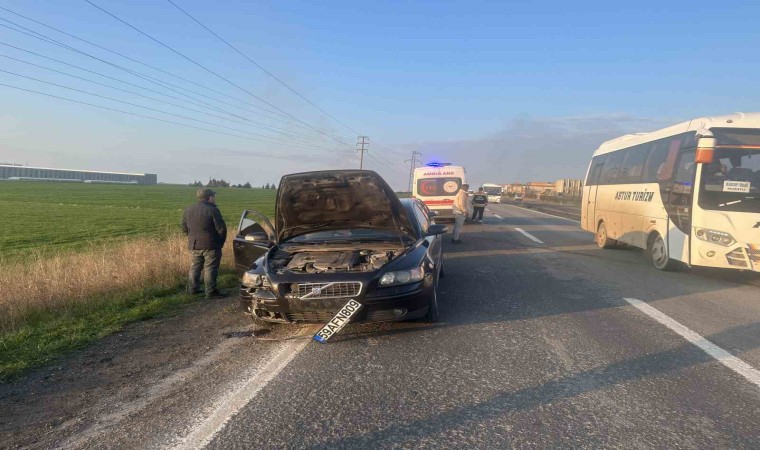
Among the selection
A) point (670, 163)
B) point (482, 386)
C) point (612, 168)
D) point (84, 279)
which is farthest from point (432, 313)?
point (612, 168)

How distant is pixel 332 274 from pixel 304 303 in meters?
0.41

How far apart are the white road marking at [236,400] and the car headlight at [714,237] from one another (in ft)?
24.1

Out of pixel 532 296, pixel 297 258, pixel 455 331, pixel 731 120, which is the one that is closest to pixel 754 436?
pixel 455 331

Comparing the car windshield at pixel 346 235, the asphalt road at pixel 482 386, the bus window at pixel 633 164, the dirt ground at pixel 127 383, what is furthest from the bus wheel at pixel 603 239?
the dirt ground at pixel 127 383

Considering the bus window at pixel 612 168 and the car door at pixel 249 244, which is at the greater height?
the bus window at pixel 612 168

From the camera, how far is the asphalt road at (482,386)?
2982 mm

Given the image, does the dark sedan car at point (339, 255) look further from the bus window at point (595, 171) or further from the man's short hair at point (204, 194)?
the bus window at point (595, 171)

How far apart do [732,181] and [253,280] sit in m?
8.23

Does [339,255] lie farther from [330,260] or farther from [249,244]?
[249,244]

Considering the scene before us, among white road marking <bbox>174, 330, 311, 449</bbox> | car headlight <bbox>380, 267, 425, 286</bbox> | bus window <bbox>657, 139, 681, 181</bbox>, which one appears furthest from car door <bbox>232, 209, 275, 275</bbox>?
bus window <bbox>657, 139, 681, 181</bbox>

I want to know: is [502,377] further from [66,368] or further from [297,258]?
[66,368]

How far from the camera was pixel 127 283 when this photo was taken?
25.8ft

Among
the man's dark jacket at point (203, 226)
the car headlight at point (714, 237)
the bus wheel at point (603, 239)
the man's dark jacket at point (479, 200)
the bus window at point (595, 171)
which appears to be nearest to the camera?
the man's dark jacket at point (203, 226)

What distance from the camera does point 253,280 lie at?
5.02 metres
